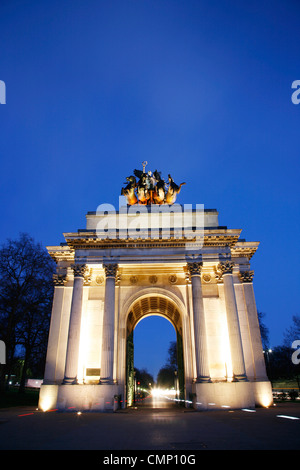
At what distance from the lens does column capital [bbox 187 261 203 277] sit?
74.1 ft

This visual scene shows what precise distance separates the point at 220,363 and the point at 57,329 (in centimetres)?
1268

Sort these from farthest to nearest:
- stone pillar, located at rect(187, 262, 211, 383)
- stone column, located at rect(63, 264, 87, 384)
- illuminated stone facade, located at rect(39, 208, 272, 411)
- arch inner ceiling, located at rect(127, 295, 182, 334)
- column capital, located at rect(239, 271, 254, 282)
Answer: arch inner ceiling, located at rect(127, 295, 182, 334) → column capital, located at rect(239, 271, 254, 282) → stone column, located at rect(63, 264, 87, 384) → stone pillar, located at rect(187, 262, 211, 383) → illuminated stone facade, located at rect(39, 208, 272, 411)

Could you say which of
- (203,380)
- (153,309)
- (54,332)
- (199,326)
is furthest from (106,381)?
(153,309)

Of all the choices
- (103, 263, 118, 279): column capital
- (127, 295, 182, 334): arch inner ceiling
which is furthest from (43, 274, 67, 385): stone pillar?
(127, 295, 182, 334): arch inner ceiling

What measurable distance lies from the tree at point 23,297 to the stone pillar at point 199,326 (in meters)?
15.5

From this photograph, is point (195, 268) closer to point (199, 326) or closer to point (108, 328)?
point (199, 326)

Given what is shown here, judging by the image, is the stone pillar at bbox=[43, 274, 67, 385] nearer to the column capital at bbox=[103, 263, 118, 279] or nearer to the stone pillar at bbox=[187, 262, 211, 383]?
the column capital at bbox=[103, 263, 118, 279]

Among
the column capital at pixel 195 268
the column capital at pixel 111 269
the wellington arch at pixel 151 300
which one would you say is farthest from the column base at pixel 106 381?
the column capital at pixel 195 268

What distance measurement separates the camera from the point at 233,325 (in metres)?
21.0

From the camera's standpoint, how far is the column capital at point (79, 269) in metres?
22.7

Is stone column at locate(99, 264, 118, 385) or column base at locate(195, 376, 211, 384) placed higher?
stone column at locate(99, 264, 118, 385)

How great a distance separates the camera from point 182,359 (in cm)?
2436
